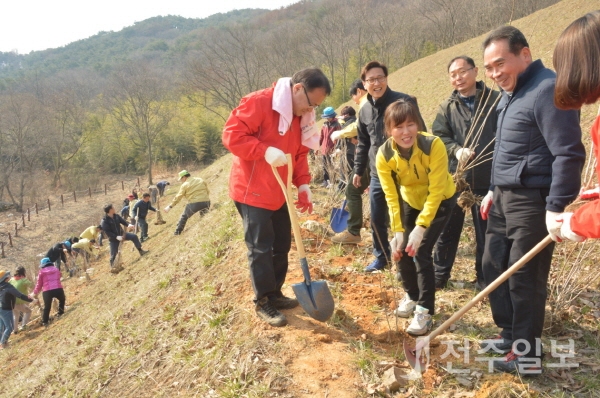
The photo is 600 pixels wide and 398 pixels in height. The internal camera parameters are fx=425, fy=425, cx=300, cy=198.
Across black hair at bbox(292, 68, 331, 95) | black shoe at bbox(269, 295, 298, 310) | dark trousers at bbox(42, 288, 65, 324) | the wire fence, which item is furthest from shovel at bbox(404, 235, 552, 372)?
the wire fence

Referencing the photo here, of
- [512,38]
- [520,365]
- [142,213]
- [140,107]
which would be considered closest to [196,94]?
[140,107]

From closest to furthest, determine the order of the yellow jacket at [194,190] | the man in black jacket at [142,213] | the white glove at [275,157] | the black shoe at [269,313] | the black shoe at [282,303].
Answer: the white glove at [275,157] < the black shoe at [269,313] < the black shoe at [282,303] < the yellow jacket at [194,190] < the man in black jacket at [142,213]

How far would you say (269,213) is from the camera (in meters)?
3.12

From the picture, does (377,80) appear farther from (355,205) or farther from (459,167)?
(355,205)

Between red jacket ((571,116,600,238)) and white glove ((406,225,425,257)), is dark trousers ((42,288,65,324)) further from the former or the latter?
red jacket ((571,116,600,238))

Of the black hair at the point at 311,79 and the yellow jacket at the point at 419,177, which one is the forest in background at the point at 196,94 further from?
the yellow jacket at the point at 419,177

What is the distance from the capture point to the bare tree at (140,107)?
37.7 m

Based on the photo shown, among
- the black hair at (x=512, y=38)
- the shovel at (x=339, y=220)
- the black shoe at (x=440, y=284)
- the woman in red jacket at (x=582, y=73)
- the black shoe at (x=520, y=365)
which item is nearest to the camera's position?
the woman in red jacket at (x=582, y=73)

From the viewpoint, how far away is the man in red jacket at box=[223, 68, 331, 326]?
2.90m

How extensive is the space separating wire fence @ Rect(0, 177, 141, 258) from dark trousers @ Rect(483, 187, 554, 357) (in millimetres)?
23758

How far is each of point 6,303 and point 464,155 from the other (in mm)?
10089

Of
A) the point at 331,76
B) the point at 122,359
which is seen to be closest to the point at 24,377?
the point at 122,359

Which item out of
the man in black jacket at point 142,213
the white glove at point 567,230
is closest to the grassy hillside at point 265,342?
the white glove at point 567,230

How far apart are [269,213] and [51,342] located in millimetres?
6545
